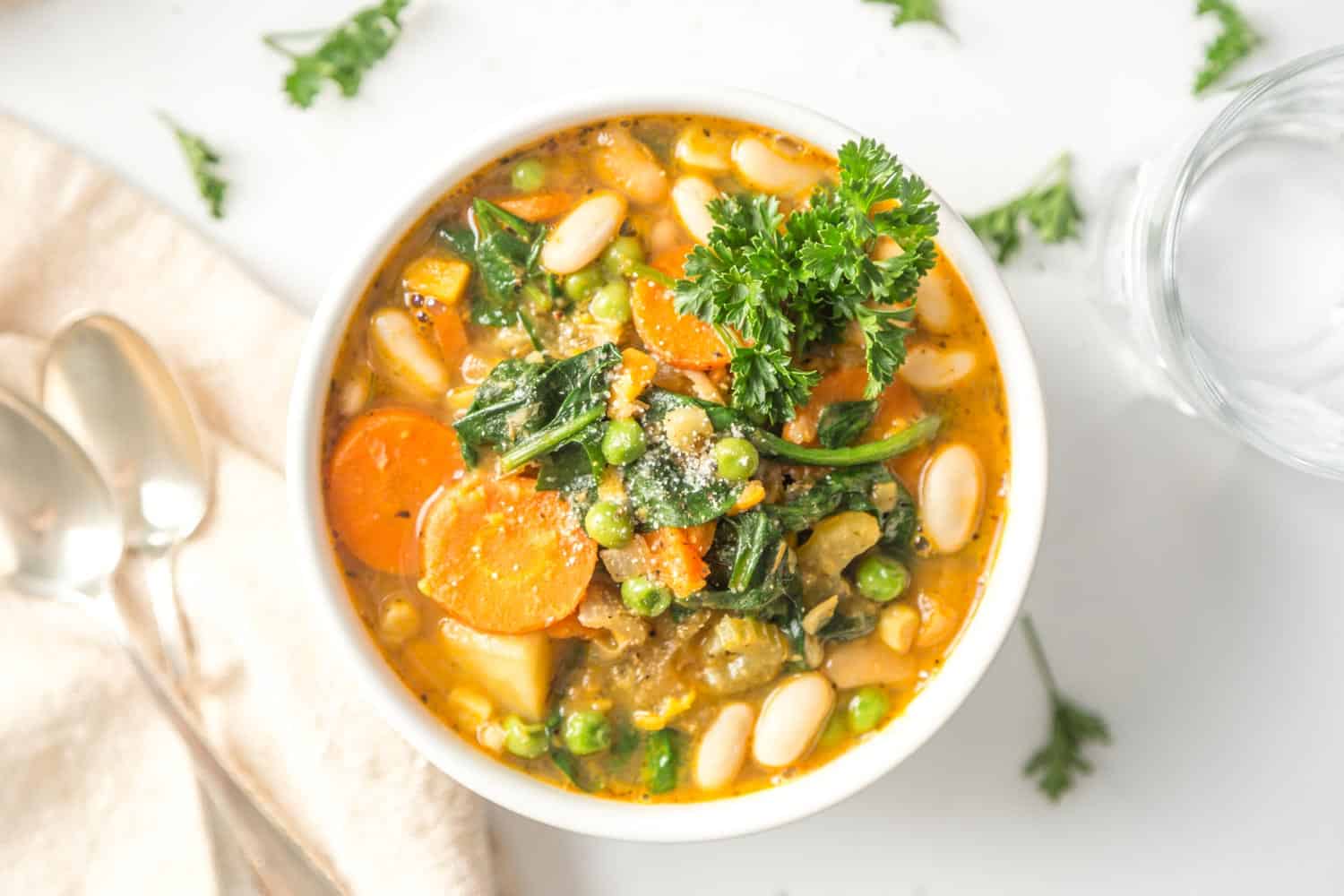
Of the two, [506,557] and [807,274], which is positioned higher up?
[807,274]

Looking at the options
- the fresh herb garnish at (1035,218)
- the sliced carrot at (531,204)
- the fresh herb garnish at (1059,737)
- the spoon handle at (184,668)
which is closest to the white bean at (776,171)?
the sliced carrot at (531,204)

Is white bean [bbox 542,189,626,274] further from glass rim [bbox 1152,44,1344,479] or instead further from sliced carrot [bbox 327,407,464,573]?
glass rim [bbox 1152,44,1344,479]

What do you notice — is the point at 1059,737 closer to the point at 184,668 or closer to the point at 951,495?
the point at 951,495

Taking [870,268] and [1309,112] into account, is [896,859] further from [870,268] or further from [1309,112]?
[1309,112]

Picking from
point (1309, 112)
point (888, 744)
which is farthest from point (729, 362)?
Result: point (1309, 112)

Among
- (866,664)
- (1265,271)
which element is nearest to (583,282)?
(866,664)

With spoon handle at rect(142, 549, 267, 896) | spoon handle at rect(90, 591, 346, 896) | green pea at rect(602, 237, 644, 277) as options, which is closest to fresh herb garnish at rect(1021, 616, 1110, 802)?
green pea at rect(602, 237, 644, 277)
